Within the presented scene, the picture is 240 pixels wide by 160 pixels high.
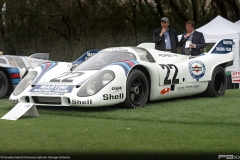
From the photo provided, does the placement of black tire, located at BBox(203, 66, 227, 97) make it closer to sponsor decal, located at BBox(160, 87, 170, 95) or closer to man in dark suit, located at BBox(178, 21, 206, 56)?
man in dark suit, located at BBox(178, 21, 206, 56)

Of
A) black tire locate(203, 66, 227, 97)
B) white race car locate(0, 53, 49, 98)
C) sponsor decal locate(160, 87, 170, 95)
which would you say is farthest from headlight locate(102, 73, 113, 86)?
white race car locate(0, 53, 49, 98)

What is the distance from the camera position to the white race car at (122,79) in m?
7.83

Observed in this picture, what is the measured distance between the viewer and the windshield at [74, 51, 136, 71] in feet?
28.9

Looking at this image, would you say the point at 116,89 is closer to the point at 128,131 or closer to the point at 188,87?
the point at 128,131

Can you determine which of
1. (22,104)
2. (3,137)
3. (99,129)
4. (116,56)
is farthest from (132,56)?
(3,137)

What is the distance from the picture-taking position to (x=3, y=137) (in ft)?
19.0

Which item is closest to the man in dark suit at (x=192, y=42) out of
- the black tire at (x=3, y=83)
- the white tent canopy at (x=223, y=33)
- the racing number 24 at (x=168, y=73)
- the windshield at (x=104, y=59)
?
the racing number 24 at (x=168, y=73)

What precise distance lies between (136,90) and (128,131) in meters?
2.38

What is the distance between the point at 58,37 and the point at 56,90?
25709 mm

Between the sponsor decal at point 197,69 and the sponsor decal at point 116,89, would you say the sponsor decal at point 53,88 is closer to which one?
the sponsor decal at point 116,89

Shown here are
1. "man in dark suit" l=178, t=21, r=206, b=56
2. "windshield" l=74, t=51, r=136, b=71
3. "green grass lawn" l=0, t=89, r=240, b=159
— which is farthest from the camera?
"man in dark suit" l=178, t=21, r=206, b=56

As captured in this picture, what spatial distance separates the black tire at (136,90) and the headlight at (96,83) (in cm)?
40

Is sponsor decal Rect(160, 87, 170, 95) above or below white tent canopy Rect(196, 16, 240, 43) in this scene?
below

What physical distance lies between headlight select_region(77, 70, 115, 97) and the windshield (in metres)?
0.75
